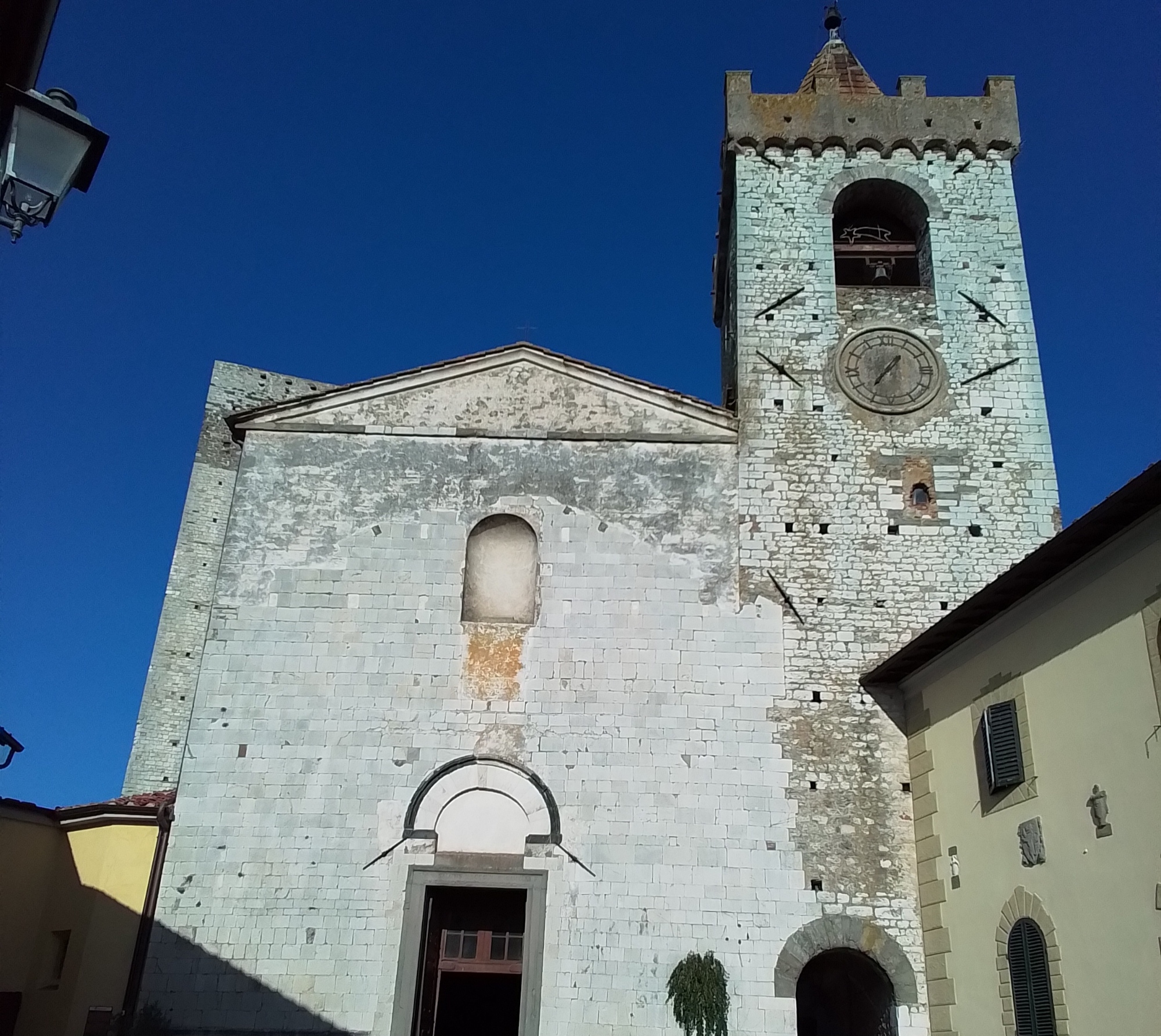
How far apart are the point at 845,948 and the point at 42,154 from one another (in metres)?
10.2

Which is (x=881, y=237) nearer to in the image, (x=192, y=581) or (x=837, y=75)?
(x=837, y=75)

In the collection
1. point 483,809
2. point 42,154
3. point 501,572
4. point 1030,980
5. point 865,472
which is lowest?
point 1030,980

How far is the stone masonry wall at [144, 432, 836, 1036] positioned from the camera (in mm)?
10836

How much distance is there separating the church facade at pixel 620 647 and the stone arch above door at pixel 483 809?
33 millimetres

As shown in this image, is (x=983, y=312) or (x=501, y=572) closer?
(x=501, y=572)

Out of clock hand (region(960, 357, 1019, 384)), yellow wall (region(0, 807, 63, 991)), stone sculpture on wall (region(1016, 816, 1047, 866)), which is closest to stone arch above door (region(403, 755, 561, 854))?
yellow wall (region(0, 807, 63, 991))

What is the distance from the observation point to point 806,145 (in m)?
15.7

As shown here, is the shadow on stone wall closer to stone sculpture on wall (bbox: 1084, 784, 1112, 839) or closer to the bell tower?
the bell tower

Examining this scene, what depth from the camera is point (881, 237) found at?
15.6 metres

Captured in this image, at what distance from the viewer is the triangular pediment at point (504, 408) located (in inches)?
533

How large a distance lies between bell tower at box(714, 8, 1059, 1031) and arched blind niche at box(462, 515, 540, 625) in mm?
2568

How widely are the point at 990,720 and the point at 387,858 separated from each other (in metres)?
6.27

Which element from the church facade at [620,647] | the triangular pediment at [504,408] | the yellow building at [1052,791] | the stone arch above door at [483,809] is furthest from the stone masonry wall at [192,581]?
the yellow building at [1052,791]

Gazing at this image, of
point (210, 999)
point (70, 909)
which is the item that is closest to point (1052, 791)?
point (210, 999)
